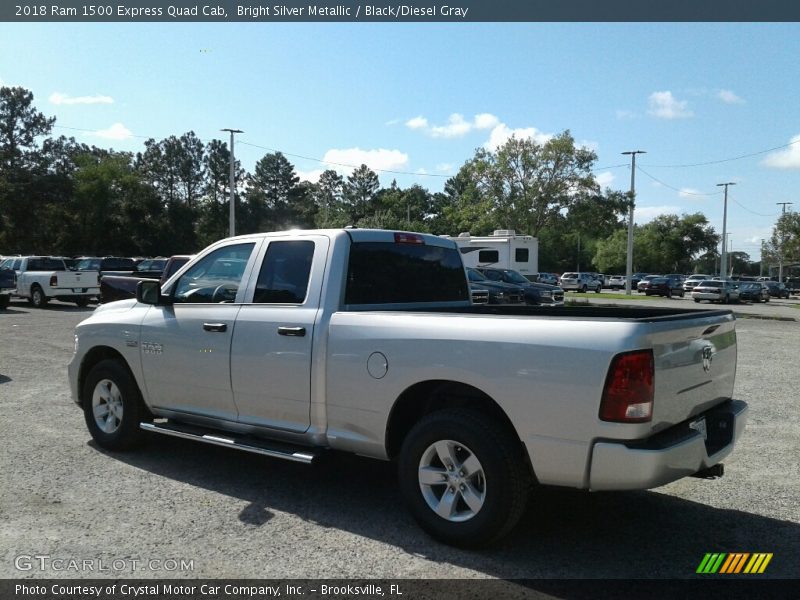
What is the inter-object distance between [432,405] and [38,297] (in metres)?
23.6

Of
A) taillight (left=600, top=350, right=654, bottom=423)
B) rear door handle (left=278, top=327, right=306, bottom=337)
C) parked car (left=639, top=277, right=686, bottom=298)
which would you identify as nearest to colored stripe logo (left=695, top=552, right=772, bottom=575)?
taillight (left=600, top=350, right=654, bottom=423)

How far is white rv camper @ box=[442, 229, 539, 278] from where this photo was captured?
35.4m

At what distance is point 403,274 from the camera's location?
5.29 metres

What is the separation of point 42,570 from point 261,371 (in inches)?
70.8

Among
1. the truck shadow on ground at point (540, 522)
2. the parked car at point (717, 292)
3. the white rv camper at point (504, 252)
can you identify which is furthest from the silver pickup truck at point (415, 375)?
the parked car at point (717, 292)

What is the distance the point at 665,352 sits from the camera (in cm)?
360

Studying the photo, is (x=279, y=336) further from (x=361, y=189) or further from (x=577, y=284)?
(x=361, y=189)

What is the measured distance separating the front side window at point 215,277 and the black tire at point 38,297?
68.7ft

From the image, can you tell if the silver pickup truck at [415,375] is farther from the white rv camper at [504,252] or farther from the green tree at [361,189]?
the green tree at [361,189]

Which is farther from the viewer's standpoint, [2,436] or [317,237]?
[2,436]

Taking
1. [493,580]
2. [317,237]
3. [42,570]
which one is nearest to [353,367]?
[317,237]

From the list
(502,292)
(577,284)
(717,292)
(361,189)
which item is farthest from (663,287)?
(361,189)

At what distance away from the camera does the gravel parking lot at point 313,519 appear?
3762 millimetres

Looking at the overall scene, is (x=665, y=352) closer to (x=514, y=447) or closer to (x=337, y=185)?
(x=514, y=447)
